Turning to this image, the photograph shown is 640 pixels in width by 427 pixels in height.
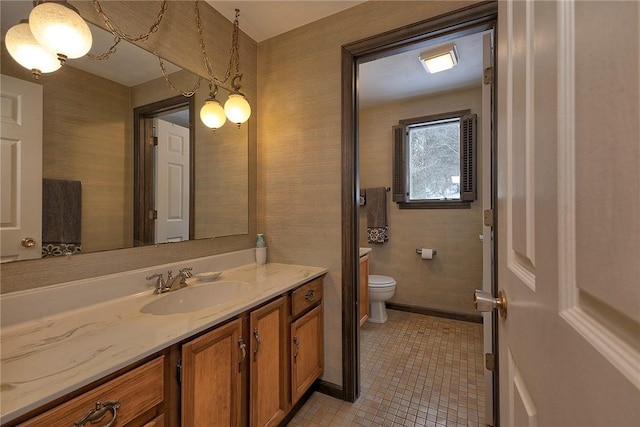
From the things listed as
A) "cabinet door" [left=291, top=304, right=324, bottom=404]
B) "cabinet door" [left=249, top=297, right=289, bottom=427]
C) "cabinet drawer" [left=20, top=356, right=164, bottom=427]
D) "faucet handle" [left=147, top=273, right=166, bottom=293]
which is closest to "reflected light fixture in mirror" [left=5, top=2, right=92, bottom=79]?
"faucet handle" [left=147, top=273, right=166, bottom=293]

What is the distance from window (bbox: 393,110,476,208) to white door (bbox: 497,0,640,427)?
97.9 inches

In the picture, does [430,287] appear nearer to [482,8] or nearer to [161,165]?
[482,8]

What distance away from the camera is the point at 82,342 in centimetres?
81

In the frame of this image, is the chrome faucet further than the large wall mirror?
Yes

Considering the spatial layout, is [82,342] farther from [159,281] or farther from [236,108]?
[236,108]

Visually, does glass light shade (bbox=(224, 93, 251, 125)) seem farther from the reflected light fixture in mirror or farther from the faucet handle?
the faucet handle

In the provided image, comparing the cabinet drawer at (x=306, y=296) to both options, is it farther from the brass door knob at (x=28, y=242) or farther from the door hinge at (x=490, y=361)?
the brass door knob at (x=28, y=242)

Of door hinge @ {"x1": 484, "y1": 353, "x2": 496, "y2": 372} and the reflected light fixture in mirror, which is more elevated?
the reflected light fixture in mirror

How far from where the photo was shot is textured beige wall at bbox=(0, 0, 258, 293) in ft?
3.36

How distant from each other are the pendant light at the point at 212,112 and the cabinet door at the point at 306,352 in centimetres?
131

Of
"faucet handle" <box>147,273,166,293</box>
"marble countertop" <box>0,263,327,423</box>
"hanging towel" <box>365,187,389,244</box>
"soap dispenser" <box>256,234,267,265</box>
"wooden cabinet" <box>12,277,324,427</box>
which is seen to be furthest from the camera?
"hanging towel" <box>365,187,389,244</box>

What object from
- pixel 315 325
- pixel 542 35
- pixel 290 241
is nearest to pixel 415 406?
pixel 315 325

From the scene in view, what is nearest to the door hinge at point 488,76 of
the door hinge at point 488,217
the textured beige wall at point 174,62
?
the door hinge at point 488,217

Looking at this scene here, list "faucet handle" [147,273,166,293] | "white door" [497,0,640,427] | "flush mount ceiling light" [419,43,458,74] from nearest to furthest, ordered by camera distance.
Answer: "white door" [497,0,640,427]
"faucet handle" [147,273,166,293]
"flush mount ceiling light" [419,43,458,74]
